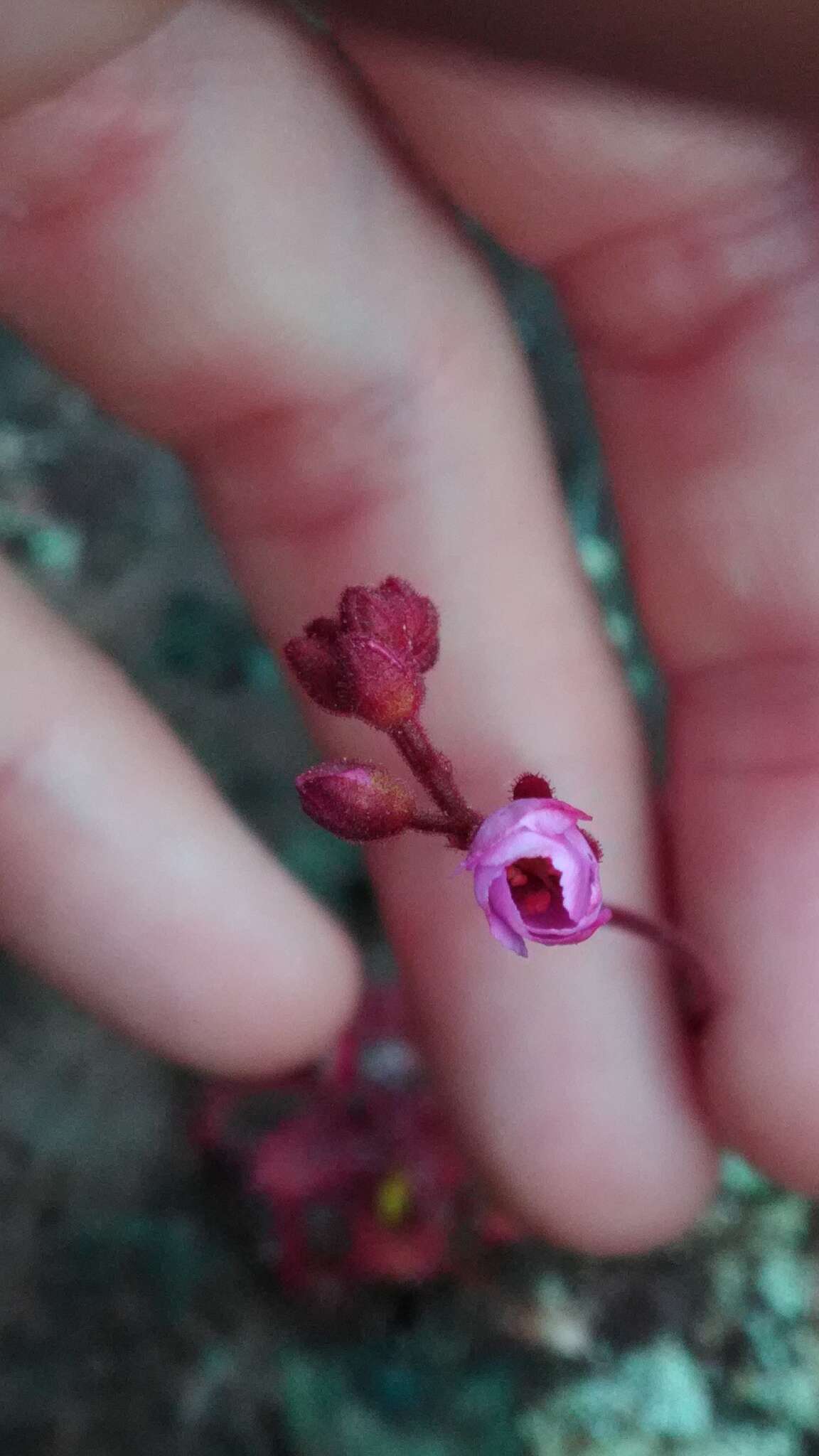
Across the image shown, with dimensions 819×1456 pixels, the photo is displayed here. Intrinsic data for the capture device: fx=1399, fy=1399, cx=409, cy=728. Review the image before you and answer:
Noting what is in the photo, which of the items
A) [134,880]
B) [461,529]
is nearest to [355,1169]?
[134,880]

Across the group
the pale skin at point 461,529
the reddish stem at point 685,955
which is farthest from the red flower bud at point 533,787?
the pale skin at point 461,529

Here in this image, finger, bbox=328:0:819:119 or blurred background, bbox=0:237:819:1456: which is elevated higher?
finger, bbox=328:0:819:119

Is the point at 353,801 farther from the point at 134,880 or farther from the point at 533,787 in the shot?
the point at 134,880

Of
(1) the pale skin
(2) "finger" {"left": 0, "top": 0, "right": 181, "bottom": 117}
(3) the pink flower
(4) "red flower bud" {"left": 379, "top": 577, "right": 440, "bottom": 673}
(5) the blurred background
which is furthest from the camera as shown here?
(5) the blurred background

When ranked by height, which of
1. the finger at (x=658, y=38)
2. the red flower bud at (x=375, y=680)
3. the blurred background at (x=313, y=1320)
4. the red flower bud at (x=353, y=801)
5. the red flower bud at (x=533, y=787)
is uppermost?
the finger at (x=658, y=38)

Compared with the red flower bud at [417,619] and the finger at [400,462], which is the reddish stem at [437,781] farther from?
the finger at [400,462]

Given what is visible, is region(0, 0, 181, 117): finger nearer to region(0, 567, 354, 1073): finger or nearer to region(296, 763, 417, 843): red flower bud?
region(0, 567, 354, 1073): finger

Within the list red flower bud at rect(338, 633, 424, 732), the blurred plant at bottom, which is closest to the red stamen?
red flower bud at rect(338, 633, 424, 732)
